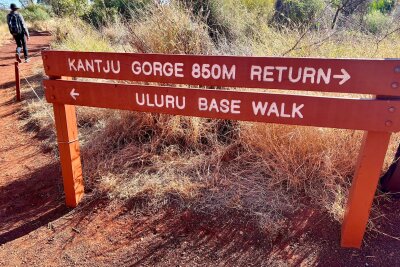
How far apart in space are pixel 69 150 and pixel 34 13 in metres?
28.1

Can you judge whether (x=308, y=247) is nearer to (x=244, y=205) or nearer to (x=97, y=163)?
(x=244, y=205)

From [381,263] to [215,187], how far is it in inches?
53.5

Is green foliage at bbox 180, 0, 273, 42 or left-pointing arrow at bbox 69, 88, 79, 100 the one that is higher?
green foliage at bbox 180, 0, 273, 42

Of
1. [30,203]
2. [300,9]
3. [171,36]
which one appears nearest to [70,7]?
[300,9]

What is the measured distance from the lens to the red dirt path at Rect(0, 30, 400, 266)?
234 cm

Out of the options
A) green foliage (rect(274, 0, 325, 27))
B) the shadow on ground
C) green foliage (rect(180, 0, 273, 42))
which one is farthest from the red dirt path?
green foliage (rect(274, 0, 325, 27))

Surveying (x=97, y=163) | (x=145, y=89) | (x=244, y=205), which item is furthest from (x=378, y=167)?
(x=97, y=163)

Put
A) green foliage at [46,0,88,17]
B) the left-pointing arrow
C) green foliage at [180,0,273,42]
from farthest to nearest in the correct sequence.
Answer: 1. green foliage at [46,0,88,17]
2. green foliage at [180,0,273,42]
3. the left-pointing arrow

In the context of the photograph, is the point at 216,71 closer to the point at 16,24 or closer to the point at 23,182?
the point at 23,182

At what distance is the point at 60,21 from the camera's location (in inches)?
477

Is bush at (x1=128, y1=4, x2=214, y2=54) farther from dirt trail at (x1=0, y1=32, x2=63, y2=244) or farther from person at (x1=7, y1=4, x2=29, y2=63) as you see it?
person at (x1=7, y1=4, x2=29, y2=63)

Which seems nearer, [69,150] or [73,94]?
[73,94]

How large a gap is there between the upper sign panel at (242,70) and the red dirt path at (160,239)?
1.11 metres

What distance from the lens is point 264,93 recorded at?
2180 millimetres
